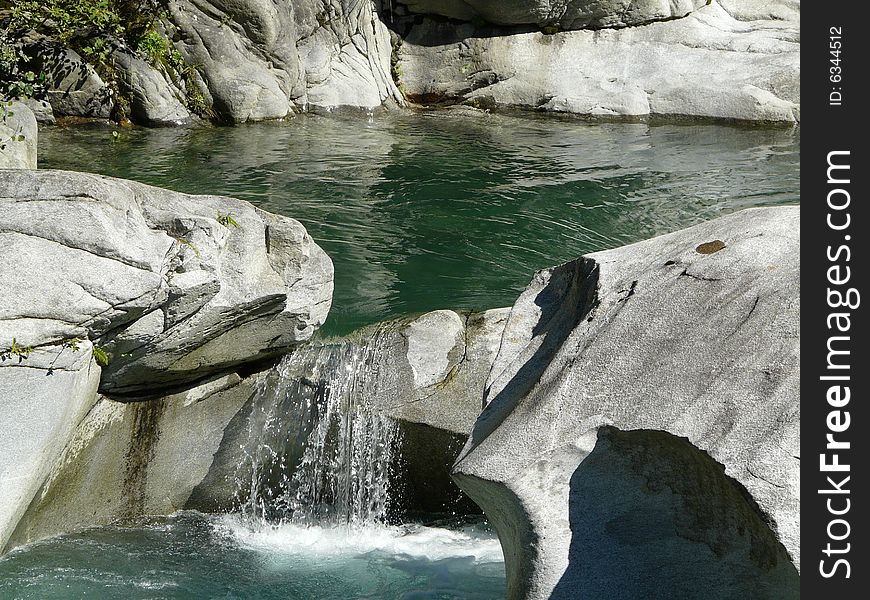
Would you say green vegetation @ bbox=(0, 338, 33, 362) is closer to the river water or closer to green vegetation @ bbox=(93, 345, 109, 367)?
green vegetation @ bbox=(93, 345, 109, 367)

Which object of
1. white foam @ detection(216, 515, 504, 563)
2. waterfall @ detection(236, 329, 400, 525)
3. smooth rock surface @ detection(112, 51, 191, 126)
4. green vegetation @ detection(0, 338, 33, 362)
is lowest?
white foam @ detection(216, 515, 504, 563)

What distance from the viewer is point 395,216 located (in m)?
9.54

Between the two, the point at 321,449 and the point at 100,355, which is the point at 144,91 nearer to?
the point at 321,449

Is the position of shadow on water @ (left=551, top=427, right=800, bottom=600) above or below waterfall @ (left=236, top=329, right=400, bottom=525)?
above

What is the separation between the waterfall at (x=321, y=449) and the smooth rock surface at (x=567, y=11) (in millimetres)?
10724

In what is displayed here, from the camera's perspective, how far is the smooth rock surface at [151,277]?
4.77 m

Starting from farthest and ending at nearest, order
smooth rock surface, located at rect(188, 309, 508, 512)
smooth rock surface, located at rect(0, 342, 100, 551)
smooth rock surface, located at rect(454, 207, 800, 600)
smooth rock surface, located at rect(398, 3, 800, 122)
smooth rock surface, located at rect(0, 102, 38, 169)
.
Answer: smooth rock surface, located at rect(398, 3, 800, 122), smooth rock surface, located at rect(0, 102, 38, 169), smooth rock surface, located at rect(188, 309, 508, 512), smooth rock surface, located at rect(0, 342, 100, 551), smooth rock surface, located at rect(454, 207, 800, 600)

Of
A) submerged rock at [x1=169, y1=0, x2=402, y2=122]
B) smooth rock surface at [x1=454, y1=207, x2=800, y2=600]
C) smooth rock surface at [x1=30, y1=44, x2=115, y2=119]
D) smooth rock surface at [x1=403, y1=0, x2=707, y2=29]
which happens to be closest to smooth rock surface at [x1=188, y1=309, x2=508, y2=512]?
smooth rock surface at [x1=454, y1=207, x2=800, y2=600]

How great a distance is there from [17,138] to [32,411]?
303 centimetres

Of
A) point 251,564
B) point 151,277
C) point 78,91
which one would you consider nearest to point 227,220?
point 151,277

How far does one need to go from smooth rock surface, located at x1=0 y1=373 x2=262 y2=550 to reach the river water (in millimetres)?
137

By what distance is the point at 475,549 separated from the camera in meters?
5.54

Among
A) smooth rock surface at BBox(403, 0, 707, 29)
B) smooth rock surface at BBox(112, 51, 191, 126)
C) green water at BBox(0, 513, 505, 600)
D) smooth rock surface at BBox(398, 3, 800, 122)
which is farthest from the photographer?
smooth rock surface at BBox(403, 0, 707, 29)

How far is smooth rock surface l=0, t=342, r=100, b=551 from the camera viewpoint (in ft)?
15.8
